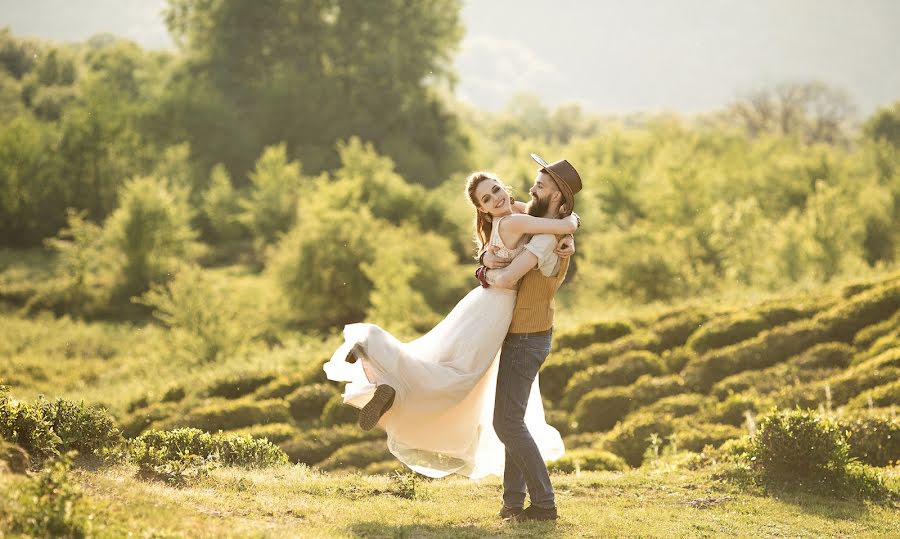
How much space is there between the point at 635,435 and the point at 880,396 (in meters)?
4.49

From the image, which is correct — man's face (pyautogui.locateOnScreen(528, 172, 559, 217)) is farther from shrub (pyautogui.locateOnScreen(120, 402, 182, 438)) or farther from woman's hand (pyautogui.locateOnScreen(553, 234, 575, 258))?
shrub (pyautogui.locateOnScreen(120, 402, 182, 438))

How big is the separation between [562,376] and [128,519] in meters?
15.4

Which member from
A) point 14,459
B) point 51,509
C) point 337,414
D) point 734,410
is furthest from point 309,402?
point 51,509

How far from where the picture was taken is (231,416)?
20656mm

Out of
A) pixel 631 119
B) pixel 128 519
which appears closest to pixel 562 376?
pixel 128 519

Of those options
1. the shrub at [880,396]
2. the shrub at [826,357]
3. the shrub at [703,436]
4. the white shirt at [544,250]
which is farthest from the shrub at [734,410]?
the white shirt at [544,250]

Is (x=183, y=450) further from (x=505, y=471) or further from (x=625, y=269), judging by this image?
(x=625, y=269)

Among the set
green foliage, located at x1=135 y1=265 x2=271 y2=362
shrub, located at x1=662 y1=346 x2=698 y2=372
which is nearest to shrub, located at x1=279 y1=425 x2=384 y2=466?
shrub, located at x1=662 y1=346 x2=698 y2=372

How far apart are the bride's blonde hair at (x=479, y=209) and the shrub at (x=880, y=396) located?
11323mm

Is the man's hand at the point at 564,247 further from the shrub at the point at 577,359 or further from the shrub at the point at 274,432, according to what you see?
the shrub at the point at 577,359

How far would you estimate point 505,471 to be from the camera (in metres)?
8.86

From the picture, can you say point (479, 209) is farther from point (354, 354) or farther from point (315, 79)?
point (315, 79)

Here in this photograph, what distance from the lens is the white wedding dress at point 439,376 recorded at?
829 centimetres

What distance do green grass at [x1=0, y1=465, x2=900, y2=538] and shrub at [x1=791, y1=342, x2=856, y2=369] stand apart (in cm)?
956
